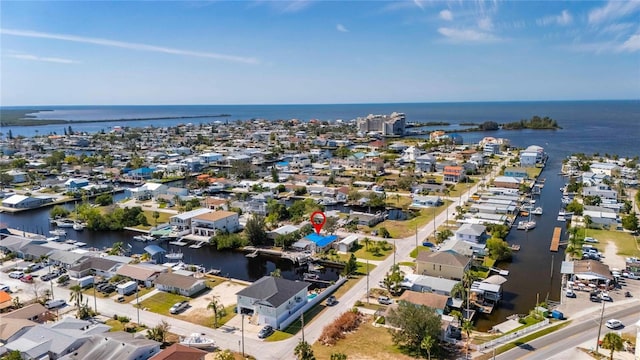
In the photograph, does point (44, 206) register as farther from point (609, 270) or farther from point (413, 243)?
point (609, 270)

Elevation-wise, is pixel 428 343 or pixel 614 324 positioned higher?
pixel 428 343

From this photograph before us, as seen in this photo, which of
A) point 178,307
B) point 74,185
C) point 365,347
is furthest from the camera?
point 74,185

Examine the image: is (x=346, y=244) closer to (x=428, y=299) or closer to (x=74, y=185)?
(x=428, y=299)

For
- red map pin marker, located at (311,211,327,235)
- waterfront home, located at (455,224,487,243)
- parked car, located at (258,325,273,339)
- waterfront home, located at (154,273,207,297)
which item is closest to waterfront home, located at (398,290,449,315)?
parked car, located at (258,325,273,339)

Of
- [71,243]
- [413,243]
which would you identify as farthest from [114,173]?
[413,243]

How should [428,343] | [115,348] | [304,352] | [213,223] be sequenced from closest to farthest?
[304,352]
[115,348]
[428,343]
[213,223]

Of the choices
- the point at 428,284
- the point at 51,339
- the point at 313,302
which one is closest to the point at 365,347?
the point at 313,302

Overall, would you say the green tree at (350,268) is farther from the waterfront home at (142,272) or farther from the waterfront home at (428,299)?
the waterfront home at (142,272)
